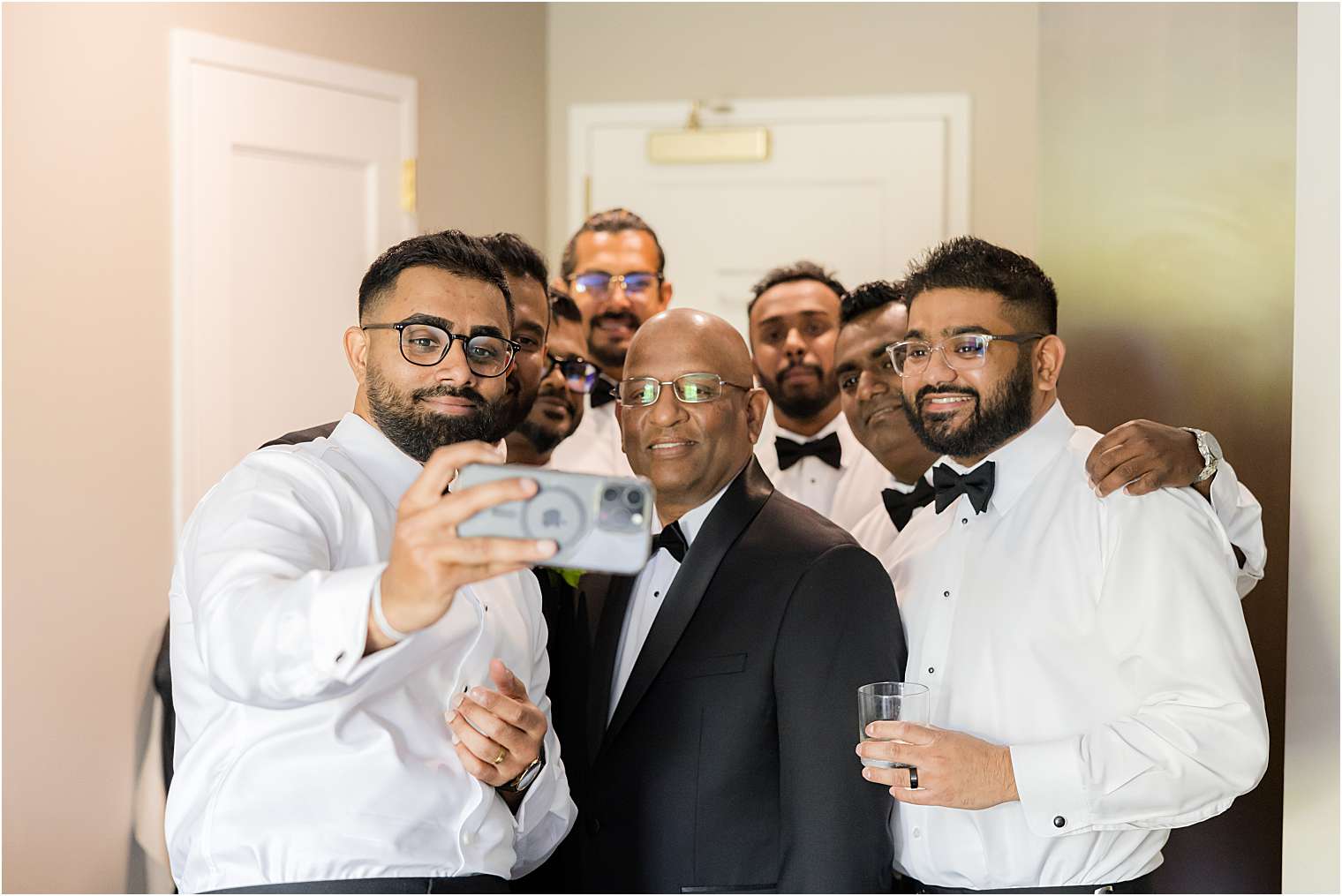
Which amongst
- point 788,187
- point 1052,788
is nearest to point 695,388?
point 1052,788

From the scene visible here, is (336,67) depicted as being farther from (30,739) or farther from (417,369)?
(417,369)

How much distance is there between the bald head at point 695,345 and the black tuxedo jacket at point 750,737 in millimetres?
346

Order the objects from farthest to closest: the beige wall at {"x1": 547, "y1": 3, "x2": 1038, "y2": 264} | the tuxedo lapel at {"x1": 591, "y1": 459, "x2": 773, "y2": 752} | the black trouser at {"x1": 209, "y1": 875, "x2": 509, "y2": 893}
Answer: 1. the beige wall at {"x1": 547, "y1": 3, "x2": 1038, "y2": 264}
2. the tuxedo lapel at {"x1": 591, "y1": 459, "x2": 773, "y2": 752}
3. the black trouser at {"x1": 209, "y1": 875, "x2": 509, "y2": 893}

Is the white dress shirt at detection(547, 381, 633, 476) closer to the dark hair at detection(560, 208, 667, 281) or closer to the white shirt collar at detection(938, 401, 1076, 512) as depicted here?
the dark hair at detection(560, 208, 667, 281)

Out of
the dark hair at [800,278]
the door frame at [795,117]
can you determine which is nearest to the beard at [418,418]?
the dark hair at [800,278]

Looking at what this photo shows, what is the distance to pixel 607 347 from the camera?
352 centimetres

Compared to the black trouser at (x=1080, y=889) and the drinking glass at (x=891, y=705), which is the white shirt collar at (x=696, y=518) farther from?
the black trouser at (x=1080, y=889)

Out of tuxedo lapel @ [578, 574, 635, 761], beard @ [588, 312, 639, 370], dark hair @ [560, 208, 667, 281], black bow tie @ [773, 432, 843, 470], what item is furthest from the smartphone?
dark hair @ [560, 208, 667, 281]

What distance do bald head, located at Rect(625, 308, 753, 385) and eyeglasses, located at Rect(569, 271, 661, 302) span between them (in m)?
1.11

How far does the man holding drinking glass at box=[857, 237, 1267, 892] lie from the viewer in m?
1.88

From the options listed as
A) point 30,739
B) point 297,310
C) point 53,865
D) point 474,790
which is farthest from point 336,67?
point 474,790

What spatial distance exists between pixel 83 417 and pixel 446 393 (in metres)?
1.79

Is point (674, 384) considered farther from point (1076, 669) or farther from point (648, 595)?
point (1076, 669)

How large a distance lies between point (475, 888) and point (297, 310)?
252 centimetres
